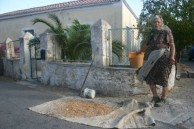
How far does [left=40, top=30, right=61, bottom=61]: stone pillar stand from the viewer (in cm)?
978

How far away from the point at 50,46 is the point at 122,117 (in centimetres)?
544

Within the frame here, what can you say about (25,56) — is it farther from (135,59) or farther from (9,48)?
(135,59)

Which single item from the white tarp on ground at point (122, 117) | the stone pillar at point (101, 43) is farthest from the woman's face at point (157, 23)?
the stone pillar at point (101, 43)

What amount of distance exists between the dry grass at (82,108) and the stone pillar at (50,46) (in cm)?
362

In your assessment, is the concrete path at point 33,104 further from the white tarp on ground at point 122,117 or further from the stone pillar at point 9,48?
the stone pillar at point 9,48

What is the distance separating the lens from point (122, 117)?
204 inches

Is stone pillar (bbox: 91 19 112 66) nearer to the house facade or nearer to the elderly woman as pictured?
the elderly woman

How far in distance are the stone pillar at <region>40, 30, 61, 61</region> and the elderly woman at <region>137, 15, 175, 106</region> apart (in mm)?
4577

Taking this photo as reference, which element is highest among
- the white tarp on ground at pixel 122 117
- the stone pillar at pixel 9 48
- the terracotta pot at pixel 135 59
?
the stone pillar at pixel 9 48

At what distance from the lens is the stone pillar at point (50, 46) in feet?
32.1

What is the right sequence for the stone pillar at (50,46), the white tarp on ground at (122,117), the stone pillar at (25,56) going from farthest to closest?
the stone pillar at (25,56) → the stone pillar at (50,46) → the white tarp on ground at (122,117)

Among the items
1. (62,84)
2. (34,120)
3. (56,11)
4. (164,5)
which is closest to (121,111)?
(34,120)

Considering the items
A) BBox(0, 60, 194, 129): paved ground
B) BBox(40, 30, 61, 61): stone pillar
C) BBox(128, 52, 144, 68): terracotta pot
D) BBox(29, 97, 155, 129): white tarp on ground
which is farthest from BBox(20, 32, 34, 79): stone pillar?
BBox(128, 52, 144, 68): terracotta pot

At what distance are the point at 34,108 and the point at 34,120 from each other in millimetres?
954
